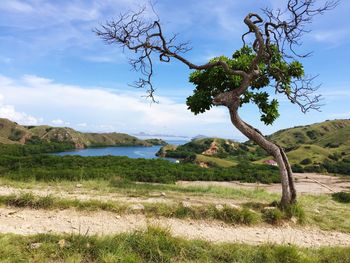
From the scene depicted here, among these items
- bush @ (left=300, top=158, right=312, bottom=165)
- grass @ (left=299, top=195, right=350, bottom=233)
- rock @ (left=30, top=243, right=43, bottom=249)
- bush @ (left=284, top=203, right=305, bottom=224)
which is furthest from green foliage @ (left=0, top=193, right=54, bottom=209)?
bush @ (left=300, top=158, right=312, bottom=165)

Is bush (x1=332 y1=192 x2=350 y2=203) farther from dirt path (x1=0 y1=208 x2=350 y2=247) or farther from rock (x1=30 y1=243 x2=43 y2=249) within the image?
rock (x1=30 y1=243 x2=43 y2=249)

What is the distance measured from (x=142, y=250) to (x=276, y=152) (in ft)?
22.9

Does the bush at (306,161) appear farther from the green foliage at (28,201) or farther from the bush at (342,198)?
the green foliage at (28,201)

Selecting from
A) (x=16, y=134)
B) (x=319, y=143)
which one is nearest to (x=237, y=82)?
(x=319, y=143)

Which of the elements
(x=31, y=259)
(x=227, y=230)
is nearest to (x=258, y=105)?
(x=227, y=230)

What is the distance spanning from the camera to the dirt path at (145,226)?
8.88m

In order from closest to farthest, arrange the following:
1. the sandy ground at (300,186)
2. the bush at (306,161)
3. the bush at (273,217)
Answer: the bush at (273,217), the sandy ground at (300,186), the bush at (306,161)

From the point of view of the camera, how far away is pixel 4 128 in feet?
568

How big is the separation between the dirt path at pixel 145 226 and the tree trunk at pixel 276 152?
1.59m

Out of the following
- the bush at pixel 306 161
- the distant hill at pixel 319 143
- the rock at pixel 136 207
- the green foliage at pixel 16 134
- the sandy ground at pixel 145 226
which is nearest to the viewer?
the sandy ground at pixel 145 226

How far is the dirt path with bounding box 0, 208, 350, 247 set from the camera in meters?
8.88

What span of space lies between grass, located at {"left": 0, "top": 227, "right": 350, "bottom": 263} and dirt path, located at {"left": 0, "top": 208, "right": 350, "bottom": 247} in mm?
771

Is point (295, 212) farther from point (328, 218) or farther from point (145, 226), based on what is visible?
point (145, 226)

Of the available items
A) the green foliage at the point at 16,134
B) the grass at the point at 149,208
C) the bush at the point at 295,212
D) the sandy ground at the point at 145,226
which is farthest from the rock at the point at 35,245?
the green foliage at the point at 16,134
